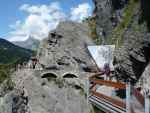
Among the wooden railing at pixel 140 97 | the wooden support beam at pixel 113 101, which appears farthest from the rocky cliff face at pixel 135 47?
the wooden railing at pixel 140 97

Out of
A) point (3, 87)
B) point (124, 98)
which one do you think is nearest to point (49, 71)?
point (3, 87)

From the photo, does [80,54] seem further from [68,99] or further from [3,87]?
[68,99]

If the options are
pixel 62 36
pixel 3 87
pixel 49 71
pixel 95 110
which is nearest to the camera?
pixel 95 110

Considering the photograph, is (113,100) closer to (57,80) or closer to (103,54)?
(103,54)

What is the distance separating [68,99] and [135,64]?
9.10m

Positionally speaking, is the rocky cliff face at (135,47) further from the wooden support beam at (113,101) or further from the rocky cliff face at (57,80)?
the wooden support beam at (113,101)

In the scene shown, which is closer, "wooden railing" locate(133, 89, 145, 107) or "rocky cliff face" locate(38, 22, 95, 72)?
"wooden railing" locate(133, 89, 145, 107)

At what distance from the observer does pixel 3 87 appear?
39344 millimetres

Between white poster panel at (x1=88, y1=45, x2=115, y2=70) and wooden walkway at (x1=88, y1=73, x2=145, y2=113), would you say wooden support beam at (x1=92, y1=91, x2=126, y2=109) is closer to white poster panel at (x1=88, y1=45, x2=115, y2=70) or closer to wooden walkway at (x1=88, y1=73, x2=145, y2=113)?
wooden walkway at (x1=88, y1=73, x2=145, y2=113)

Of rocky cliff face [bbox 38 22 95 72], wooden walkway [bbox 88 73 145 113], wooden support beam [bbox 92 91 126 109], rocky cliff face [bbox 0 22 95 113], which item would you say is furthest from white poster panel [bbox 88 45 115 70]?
wooden support beam [bbox 92 91 126 109]

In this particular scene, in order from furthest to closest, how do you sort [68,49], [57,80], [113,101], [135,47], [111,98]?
[68,49]
[57,80]
[135,47]
[111,98]
[113,101]

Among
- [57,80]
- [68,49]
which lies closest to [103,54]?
[57,80]

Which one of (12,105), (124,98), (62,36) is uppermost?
(62,36)

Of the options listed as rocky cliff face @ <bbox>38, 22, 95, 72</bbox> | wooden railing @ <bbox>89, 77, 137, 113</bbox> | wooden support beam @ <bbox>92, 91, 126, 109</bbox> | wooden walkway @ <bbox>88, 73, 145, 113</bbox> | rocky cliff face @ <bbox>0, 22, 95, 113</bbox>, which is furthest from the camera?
rocky cliff face @ <bbox>38, 22, 95, 72</bbox>
